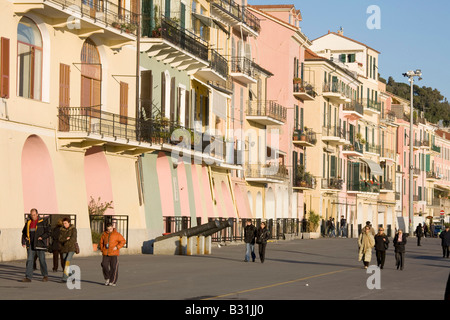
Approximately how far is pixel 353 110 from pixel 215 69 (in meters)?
39.3

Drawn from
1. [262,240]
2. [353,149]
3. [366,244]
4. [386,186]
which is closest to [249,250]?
[262,240]

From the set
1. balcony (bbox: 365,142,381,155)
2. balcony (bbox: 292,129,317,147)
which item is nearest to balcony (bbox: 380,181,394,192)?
balcony (bbox: 365,142,381,155)

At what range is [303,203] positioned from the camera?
7288 cm

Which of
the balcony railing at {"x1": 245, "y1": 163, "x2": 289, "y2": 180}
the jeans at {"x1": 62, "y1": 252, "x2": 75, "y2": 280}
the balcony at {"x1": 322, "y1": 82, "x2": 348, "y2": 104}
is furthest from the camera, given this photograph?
the balcony at {"x1": 322, "y1": 82, "x2": 348, "y2": 104}

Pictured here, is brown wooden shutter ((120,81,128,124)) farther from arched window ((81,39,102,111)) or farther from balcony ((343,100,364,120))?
balcony ((343,100,364,120))

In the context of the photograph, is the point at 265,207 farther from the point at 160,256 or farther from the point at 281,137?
the point at 160,256

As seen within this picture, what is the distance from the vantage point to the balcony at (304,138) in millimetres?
69750

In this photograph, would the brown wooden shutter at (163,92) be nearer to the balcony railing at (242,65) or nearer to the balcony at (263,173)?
the balcony railing at (242,65)

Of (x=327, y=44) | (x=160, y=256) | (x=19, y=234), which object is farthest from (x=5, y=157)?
(x=327, y=44)

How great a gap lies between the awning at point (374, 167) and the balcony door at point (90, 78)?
187ft

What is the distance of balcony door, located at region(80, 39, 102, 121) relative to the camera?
33688 millimetres

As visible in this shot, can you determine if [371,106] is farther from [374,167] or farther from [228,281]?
[228,281]

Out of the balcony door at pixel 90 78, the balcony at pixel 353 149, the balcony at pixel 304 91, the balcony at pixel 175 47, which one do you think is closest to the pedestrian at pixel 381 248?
the balcony door at pixel 90 78

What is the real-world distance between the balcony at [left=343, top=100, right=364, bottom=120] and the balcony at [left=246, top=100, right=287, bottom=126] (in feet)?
70.7
